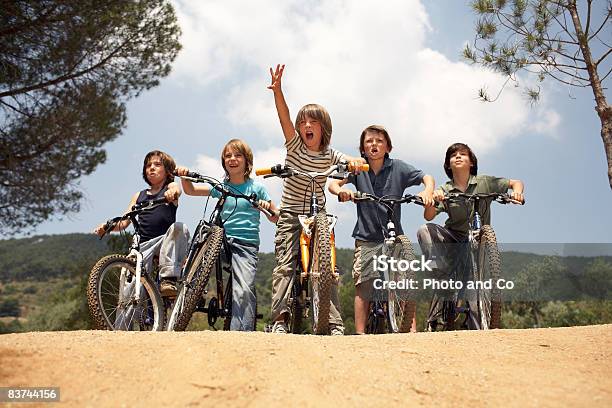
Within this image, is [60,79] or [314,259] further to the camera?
[60,79]

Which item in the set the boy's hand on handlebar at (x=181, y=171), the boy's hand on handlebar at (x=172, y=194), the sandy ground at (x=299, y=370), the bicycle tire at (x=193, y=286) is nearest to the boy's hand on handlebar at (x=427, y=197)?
the sandy ground at (x=299, y=370)

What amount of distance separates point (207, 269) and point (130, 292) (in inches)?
30.3

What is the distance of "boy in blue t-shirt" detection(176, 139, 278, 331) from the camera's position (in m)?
5.53

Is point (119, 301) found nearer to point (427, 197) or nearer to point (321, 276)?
point (321, 276)

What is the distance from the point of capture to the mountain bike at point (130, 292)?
16.7 ft

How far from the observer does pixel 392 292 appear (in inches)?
211

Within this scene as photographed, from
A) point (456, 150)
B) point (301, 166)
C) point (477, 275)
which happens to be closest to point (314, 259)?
point (301, 166)

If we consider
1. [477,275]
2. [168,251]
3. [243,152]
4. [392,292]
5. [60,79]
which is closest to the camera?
[392,292]

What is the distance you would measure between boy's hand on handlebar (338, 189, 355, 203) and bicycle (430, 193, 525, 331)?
3.11 ft

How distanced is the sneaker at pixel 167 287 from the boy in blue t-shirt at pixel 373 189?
1.73 meters

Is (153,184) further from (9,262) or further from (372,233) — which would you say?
(9,262)

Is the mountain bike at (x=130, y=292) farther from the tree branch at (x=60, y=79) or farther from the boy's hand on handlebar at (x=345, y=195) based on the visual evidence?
the tree branch at (x=60, y=79)

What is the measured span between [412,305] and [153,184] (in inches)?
117

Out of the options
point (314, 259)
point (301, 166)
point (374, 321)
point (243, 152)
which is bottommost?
point (374, 321)
